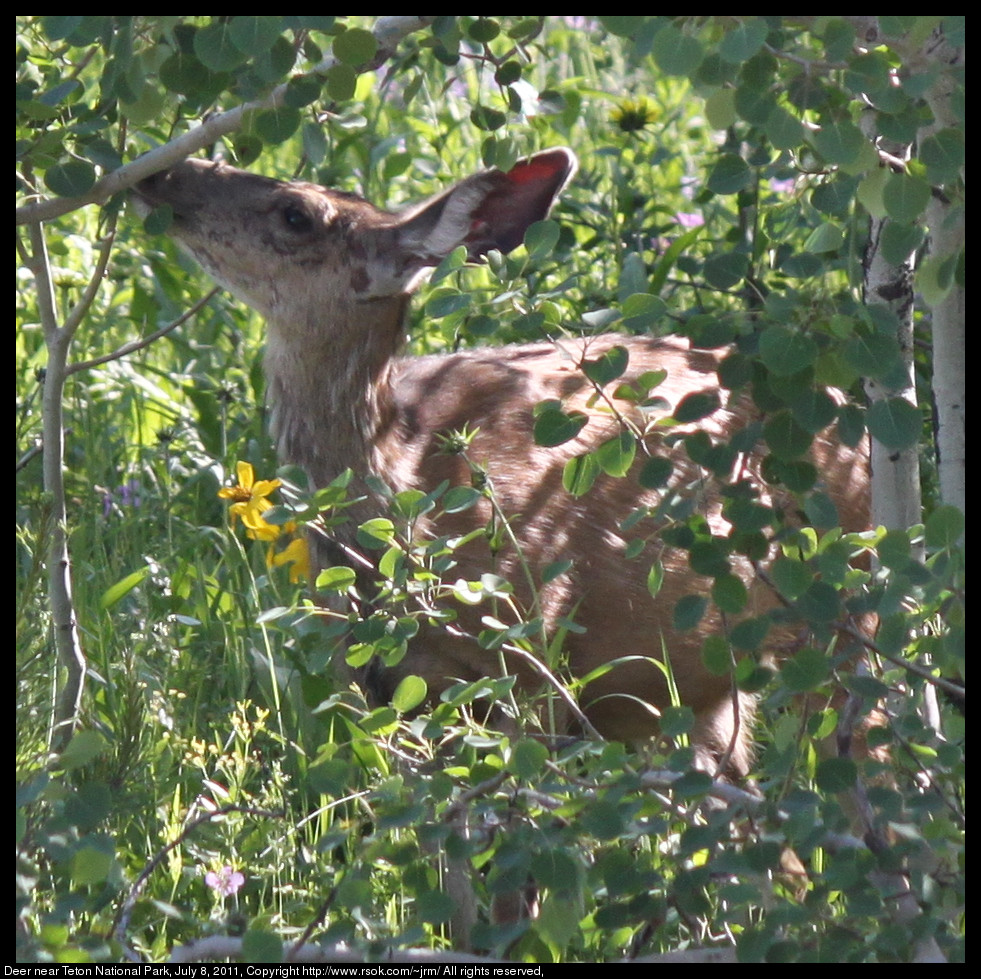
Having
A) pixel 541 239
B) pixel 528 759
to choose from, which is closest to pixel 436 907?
pixel 528 759

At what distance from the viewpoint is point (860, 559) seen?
380 centimetres

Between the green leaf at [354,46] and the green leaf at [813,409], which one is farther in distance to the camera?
the green leaf at [354,46]

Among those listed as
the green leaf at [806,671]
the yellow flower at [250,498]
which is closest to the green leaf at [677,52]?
the green leaf at [806,671]

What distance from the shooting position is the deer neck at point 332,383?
3965 mm

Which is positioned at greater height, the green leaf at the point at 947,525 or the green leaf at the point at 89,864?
the green leaf at the point at 947,525

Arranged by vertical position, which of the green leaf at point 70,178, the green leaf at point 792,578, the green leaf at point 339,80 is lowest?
the green leaf at point 792,578

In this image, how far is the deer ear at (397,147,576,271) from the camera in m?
3.97

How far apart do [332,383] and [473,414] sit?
1.30ft

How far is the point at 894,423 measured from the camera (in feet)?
7.17

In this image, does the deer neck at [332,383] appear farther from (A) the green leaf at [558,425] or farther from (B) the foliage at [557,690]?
(A) the green leaf at [558,425]

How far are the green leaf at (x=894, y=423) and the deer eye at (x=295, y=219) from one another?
7.32 feet

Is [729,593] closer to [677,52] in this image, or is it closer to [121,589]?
[677,52]

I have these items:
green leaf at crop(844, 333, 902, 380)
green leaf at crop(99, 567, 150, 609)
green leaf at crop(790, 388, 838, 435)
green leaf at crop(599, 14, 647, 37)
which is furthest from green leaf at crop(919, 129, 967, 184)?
green leaf at crop(99, 567, 150, 609)

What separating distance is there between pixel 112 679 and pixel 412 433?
1037mm
